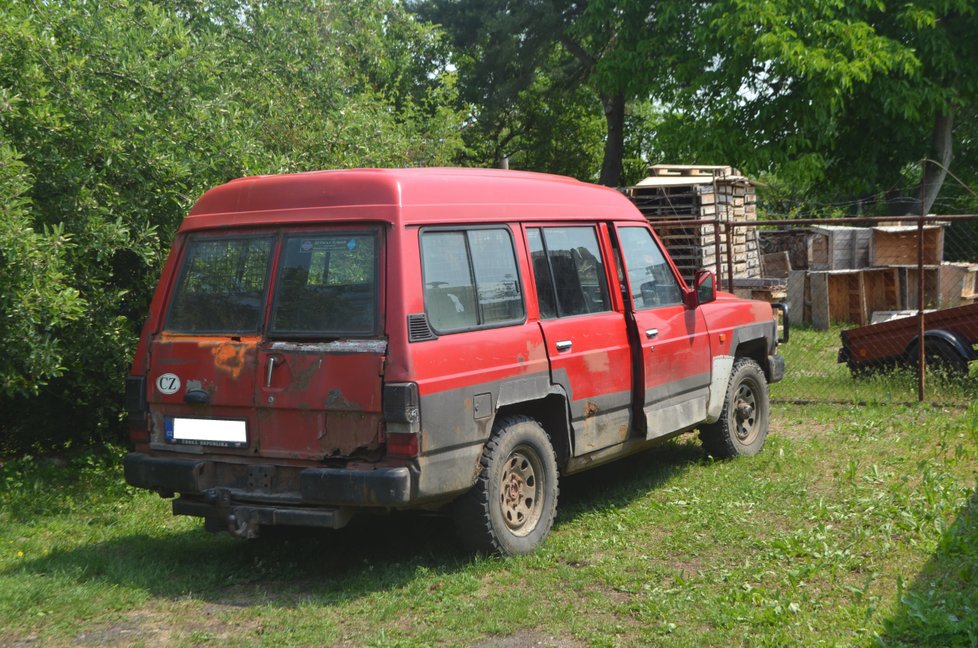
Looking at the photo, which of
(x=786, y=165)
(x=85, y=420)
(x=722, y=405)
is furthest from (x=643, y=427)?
(x=786, y=165)

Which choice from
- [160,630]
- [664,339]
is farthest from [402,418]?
[664,339]

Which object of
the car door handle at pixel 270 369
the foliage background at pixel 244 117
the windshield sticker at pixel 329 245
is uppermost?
the foliage background at pixel 244 117

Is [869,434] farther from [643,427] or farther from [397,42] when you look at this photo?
[397,42]

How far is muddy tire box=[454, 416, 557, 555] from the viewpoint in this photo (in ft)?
19.6

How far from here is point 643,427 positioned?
7301 mm

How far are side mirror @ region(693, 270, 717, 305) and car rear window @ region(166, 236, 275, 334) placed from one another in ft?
11.3

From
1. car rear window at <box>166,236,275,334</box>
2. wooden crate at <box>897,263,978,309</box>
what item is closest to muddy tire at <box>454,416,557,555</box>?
car rear window at <box>166,236,275,334</box>

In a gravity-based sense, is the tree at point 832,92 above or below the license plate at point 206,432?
above

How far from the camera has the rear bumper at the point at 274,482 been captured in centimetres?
542

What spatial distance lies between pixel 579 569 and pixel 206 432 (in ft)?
7.33

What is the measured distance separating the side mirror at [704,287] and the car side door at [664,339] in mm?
99

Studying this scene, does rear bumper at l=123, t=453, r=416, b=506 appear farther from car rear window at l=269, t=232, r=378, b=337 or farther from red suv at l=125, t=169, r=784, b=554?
car rear window at l=269, t=232, r=378, b=337

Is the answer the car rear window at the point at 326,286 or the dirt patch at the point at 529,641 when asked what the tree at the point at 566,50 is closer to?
the car rear window at the point at 326,286

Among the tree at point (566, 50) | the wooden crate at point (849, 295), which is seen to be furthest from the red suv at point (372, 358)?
the tree at point (566, 50)
